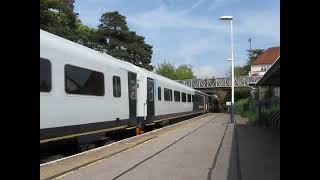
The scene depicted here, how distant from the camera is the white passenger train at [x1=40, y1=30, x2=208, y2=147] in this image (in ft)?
37.8

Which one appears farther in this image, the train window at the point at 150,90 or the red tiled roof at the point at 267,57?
the red tiled roof at the point at 267,57

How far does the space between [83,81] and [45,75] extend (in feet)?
8.49

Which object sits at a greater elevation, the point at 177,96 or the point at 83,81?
the point at 83,81

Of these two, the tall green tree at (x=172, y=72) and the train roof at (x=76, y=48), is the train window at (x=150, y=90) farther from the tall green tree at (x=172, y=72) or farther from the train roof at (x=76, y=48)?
the tall green tree at (x=172, y=72)

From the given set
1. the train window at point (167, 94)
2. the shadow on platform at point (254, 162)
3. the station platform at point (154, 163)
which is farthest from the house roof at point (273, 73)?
the train window at point (167, 94)

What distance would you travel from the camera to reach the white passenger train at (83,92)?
1153 centimetres

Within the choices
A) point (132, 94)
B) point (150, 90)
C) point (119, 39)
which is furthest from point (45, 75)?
point (119, 39)

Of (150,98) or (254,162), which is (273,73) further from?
(254,162)

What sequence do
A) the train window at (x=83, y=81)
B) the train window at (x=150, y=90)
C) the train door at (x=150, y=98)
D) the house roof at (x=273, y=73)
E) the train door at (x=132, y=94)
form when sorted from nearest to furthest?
the train window at (x=83, y=81) < the house roof at (x=273, y=73) < the train door at (x=132, y=94) < the train door at (x=150, y=98) < the train window at (x=150, y=90)

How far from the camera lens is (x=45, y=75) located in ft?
37.2

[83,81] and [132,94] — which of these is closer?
[83,81]

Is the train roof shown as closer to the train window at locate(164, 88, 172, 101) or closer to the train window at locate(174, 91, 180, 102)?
the train window at locate(164, 88, 172, 101)
